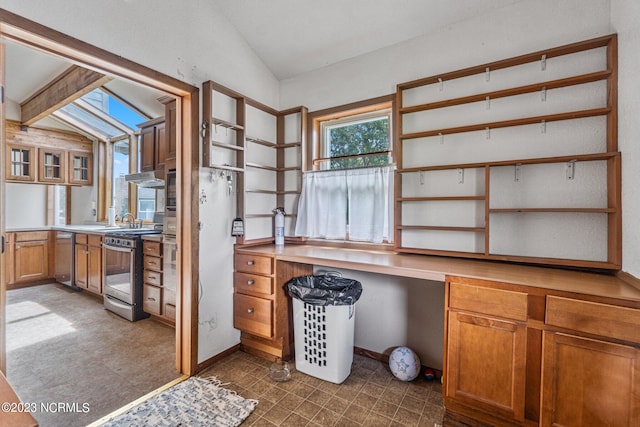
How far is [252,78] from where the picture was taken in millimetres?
2623

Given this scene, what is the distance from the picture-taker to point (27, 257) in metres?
4.14

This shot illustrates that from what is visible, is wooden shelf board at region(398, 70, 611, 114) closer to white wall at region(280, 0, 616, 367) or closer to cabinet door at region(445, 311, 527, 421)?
white wall at region(280, 0, 616, 367)

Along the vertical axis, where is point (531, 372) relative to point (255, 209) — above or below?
below

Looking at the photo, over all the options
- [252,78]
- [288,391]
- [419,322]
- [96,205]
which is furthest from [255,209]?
[96,205]

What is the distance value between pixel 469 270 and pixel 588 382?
66cm

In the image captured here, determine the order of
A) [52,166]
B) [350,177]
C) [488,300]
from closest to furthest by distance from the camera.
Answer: [488,300], [350,177], [52,166]

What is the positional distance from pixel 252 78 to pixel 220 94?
1.54 feet

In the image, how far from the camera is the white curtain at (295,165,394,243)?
228 centimetres

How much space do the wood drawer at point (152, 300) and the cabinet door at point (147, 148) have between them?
1362mm

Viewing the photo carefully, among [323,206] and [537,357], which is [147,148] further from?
[537,357]

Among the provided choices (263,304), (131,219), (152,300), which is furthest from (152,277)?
(131,219)

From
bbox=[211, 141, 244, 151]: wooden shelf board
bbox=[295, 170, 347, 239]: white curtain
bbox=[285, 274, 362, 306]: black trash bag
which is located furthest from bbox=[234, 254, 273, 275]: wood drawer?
bbox=[211, 141, 244, 151]: wooden shelf board

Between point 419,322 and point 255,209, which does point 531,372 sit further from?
point 255,209

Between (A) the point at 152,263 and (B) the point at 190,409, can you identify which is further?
(A) the point at 152,263
